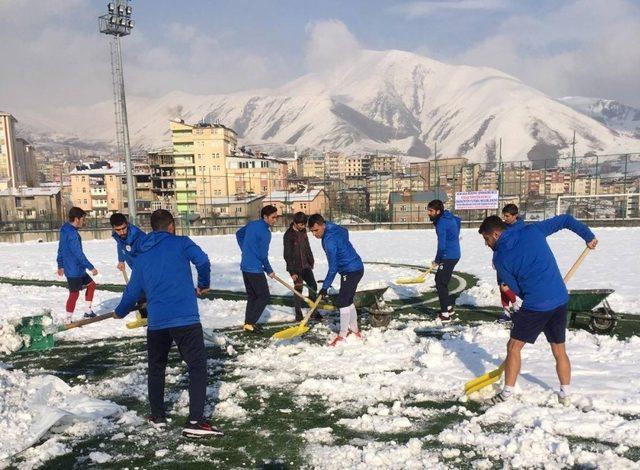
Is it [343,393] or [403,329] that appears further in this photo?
[403,329]

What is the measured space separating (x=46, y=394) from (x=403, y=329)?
4.86 metres

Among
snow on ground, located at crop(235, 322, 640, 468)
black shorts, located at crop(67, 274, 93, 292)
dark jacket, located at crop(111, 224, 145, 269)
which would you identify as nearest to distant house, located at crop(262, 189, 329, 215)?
black shorts, located at crop(67, 274, 93, 292)

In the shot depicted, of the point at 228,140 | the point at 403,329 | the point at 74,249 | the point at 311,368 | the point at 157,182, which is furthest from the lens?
the point at 228,140

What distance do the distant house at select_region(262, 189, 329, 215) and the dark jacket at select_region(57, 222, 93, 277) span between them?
27.9 m

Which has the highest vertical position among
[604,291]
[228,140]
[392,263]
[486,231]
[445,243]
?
[228,140]

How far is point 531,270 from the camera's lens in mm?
4320

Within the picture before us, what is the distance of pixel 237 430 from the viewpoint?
14.2ft

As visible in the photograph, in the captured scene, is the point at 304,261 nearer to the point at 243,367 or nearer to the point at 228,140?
the point at 243,367

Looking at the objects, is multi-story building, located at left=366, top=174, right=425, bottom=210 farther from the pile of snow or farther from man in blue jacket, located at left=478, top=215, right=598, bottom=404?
the pile of snow

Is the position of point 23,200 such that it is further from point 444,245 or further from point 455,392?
point 455,392

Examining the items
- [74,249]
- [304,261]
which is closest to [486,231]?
[304,261]

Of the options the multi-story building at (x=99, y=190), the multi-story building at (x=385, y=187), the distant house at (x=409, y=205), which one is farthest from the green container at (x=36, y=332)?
the multi-story building at (x=99, y=190)

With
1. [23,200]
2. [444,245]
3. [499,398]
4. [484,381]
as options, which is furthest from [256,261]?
[23,200]

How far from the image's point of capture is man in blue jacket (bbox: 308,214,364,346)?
648cm
